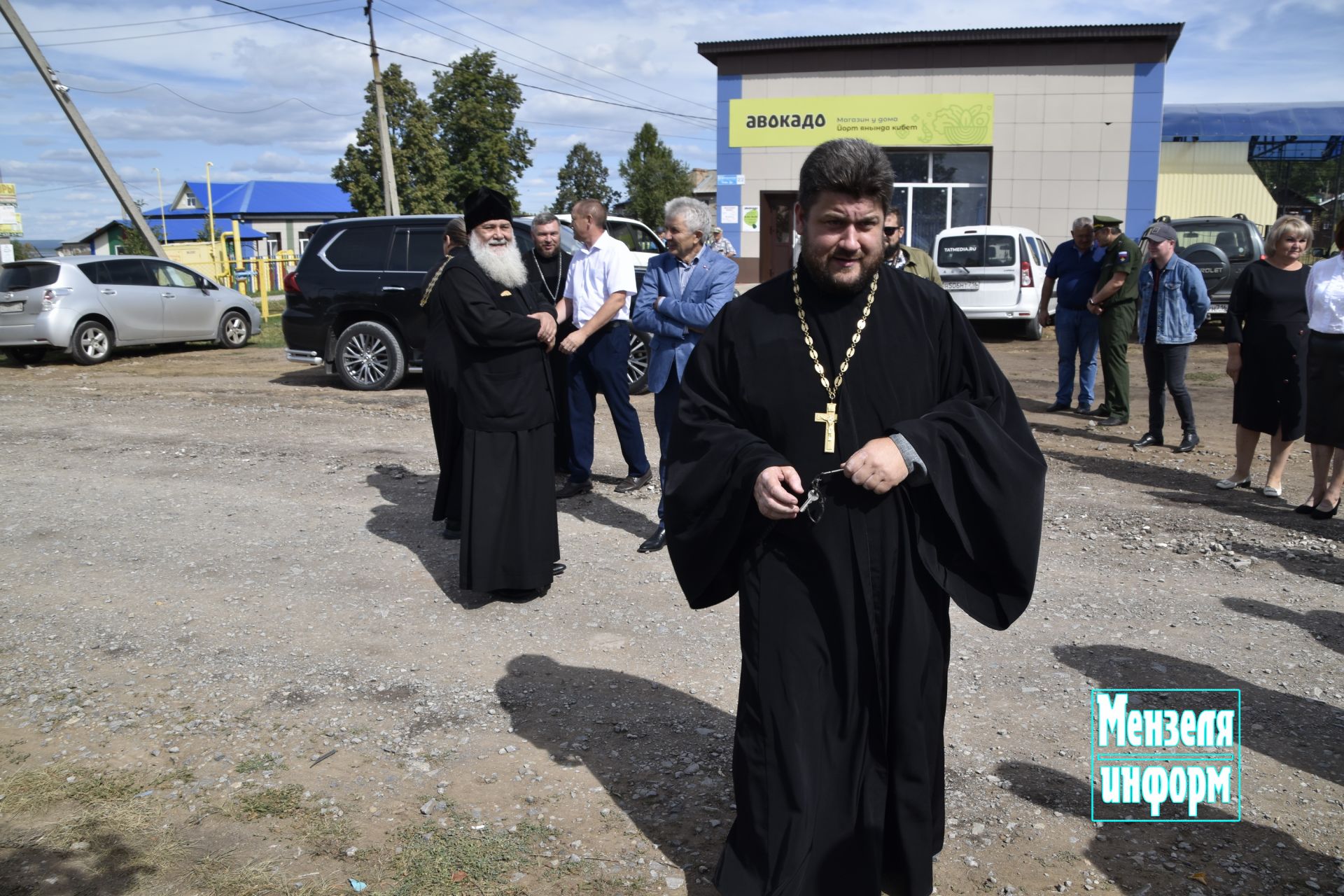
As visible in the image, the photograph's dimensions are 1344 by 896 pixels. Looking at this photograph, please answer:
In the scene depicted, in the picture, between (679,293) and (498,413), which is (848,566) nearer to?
(498,413)

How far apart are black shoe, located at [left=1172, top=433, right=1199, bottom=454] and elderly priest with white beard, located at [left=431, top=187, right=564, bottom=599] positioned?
19.2ft

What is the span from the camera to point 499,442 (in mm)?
5566

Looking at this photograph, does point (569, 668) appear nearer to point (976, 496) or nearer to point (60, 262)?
point (976, 496)

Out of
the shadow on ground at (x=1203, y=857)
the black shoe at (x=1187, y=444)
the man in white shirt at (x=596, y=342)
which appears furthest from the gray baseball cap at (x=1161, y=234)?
the shadow on ground at (x=1203, y=857)

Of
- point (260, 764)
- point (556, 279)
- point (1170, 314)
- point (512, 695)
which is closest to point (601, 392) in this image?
point (556, 279)

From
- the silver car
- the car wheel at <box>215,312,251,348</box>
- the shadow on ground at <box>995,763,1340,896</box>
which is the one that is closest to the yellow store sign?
the car wheel at <box>215,312,251,348</box>

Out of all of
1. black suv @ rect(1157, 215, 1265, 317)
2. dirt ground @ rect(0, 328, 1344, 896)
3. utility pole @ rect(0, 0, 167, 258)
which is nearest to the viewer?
dirt ground @ rect(0, 328, 1344, 896)

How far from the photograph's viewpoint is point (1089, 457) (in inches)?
348

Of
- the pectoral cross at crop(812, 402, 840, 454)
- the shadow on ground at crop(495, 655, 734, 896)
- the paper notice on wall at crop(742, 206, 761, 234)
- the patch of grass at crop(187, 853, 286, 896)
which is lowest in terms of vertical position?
the patch of grass at crop(187, 853, 286, 896)

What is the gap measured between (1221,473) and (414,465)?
640 centimetres

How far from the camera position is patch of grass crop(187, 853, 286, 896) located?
125 inches

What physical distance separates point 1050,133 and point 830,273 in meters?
23.3

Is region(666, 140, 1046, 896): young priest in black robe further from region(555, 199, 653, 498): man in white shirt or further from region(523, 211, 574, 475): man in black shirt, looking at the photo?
region(523, 211, 574, 475): man in black shirt

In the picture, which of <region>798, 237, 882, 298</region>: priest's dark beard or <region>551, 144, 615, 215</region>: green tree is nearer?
<region>798, 237, 882, 298</region>: priest's dark beard
